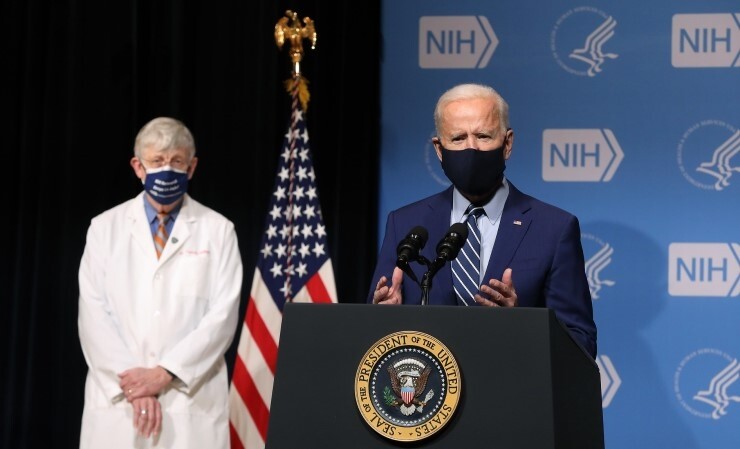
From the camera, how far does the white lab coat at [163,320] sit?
13.1 feet

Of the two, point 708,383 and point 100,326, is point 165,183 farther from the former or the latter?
point 708,383

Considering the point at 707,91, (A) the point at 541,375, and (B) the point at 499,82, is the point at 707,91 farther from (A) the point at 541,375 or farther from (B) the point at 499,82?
(A) the point at 541,375

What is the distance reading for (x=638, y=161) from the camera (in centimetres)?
477

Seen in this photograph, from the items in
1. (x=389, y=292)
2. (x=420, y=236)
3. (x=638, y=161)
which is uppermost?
(x=638, y=161)

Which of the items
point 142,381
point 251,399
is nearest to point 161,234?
point 142,381

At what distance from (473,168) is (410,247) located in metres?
0.63

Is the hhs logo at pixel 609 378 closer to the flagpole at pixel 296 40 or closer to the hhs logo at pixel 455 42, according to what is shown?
the hhs logo at pixel 455 42

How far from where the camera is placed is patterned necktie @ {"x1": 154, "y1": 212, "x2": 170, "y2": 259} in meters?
4.16

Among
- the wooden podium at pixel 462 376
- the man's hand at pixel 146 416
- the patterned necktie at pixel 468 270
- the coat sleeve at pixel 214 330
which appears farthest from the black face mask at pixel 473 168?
the man's hand at pixel 146 416

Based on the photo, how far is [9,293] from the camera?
5113 millimetres

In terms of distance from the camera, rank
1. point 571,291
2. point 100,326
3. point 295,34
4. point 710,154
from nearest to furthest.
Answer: point 571,291, point 100,326, point 295,34, point 710,154

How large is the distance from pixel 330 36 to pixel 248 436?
1.85 metres

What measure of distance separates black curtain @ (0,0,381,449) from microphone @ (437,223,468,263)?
109 inches

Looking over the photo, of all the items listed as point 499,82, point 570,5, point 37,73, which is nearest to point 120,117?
point 37,73
